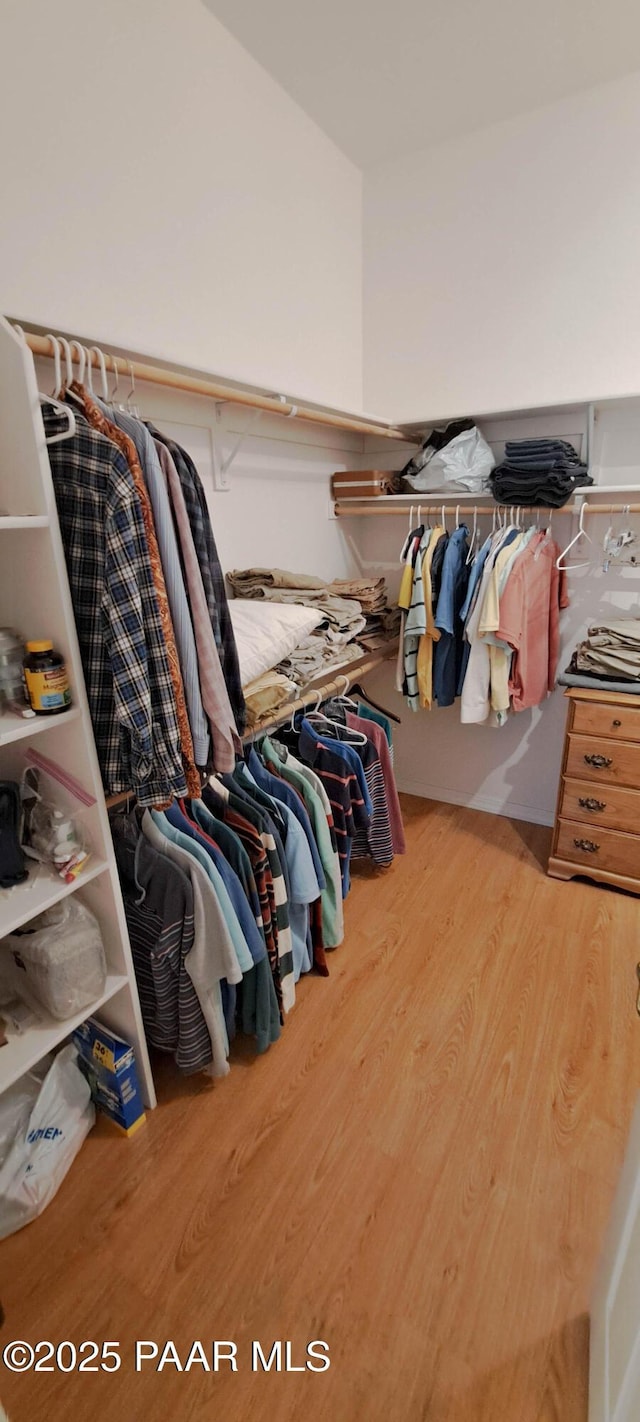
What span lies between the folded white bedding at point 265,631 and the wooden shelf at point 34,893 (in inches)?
24.2

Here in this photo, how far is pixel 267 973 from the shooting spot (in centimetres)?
155

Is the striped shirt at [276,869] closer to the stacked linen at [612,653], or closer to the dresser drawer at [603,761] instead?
the dresser drawer at [603,761]

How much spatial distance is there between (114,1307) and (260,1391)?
31cm

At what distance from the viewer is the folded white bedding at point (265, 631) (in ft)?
5.18

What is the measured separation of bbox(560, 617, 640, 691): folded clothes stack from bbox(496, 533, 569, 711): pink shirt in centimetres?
13

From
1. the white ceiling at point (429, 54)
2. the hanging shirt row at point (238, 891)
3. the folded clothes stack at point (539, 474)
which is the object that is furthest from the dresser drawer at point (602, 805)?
the white ceiling at point (429, 54)

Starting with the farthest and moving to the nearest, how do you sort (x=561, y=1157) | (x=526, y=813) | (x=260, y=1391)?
(x=526, y=813) → (x=561, y=1157) → (x=260, y=1391)

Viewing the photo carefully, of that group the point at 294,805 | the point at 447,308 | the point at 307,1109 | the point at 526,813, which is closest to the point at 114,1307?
the point at 307,1109

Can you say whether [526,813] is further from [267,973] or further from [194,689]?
[194,689]

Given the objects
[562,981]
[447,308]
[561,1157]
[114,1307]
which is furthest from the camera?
[447,308]

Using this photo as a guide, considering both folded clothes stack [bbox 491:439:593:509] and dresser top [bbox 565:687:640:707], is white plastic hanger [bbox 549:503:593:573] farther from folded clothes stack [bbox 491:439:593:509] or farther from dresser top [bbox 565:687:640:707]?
dresser top [bbox 565:687:640:707]

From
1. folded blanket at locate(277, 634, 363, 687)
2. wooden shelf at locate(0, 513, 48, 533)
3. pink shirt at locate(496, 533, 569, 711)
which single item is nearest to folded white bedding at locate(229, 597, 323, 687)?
folded blanket at locate(277, 634, 363, 687)

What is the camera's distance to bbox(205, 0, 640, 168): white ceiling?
5.56ft

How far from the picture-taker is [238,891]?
1.44 metres
